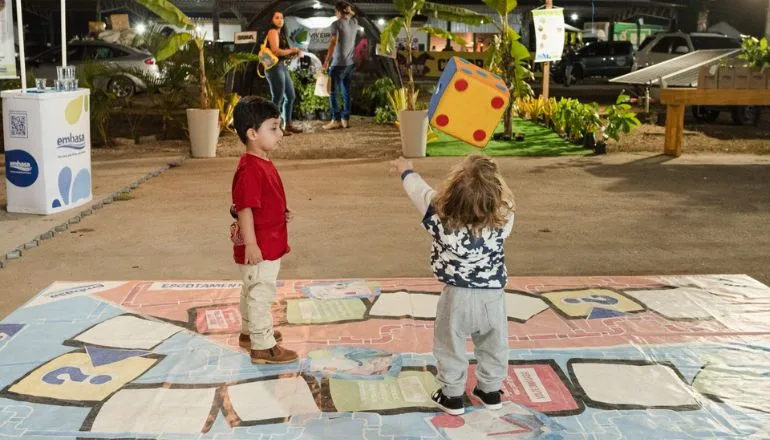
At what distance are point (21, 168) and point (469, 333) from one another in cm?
554

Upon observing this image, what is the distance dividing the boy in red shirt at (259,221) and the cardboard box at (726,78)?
9.00m

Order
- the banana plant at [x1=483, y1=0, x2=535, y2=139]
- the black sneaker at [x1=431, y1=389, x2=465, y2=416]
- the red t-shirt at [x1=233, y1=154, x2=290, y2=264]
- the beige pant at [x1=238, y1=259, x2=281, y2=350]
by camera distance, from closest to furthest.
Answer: the black sneaker at [x1=431, y1=389, x2=465, y2=416] → the red t-shirt at [x1=233, y1=154, x2=290, y2=264] → the beige pant at [x1=238, y1=259, x2=281, y2=350] → the banana plant at [x1=483, y1=0, x2=535, y2=139]

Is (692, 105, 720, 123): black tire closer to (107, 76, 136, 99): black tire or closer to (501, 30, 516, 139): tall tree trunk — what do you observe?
(501, 30, 516, 139): tall tree trunk

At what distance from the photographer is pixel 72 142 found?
26.5 ft

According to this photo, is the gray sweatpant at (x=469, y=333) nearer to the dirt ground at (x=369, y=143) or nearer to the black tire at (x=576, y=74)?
the dirt ground at (x=369, y=143)

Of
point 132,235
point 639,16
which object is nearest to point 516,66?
point 132,235

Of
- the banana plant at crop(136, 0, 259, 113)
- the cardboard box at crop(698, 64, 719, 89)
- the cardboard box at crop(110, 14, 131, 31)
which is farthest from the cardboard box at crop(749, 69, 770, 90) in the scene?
→ the cardboard box at crop(110, 14, 131, 31)

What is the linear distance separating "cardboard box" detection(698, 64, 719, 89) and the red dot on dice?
825cm

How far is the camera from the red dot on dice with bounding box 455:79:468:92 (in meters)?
4.43

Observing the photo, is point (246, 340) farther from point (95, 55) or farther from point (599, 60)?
point (599, 60)

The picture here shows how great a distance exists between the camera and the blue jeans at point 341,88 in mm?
13977

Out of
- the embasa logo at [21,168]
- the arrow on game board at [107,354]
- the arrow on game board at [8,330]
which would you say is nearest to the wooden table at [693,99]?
the embasa logo at [21,168]

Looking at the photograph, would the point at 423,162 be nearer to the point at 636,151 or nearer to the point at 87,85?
the point at 636,151

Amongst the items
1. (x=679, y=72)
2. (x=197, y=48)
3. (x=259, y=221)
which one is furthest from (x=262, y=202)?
(x=679, y=72)
